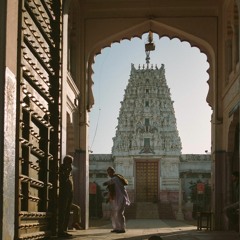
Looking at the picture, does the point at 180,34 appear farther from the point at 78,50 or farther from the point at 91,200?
the point at 91,200

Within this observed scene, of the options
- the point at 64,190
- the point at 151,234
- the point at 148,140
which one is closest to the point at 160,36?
the point at 151,234

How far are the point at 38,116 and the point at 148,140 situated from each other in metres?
52.9

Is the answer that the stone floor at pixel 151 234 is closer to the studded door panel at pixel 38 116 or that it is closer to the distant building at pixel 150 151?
the studded door panel at pixel 38 116

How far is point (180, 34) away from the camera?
14945mm

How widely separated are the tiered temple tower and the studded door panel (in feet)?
161

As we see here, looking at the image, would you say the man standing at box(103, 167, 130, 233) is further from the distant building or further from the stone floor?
the distant building

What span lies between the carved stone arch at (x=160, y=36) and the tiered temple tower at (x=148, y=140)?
42606 millimetres

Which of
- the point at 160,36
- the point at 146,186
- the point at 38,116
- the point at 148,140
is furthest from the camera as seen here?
the point at 148,140

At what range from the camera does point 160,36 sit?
15.4 metres

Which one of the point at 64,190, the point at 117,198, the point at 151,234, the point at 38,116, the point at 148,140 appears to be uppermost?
the point at 148,140

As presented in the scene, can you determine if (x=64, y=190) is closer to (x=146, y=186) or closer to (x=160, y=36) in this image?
(x=160, y=36)

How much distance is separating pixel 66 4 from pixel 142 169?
49365 mm

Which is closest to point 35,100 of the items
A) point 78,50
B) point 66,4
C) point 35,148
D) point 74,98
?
point 35,148

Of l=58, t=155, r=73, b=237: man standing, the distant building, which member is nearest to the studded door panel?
l=58, t=155, r=73, b=237: man standing
